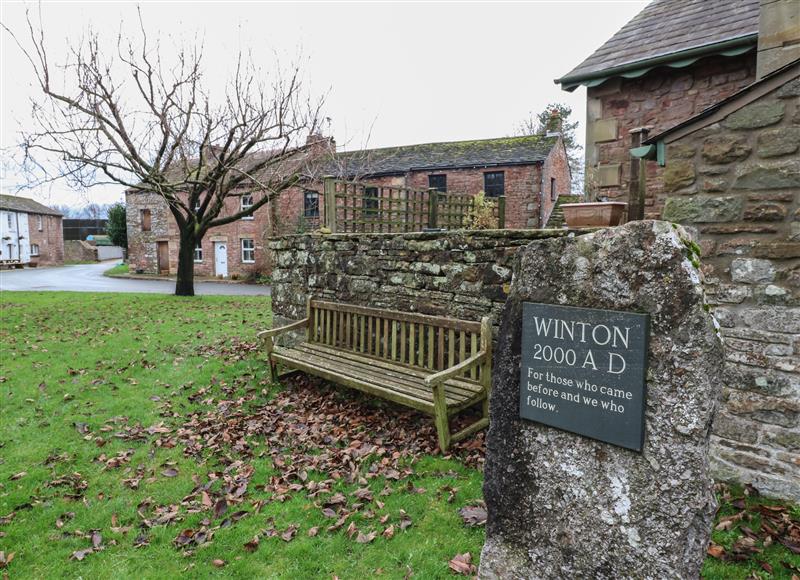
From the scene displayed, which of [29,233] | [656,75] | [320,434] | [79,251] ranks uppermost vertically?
[656,75]

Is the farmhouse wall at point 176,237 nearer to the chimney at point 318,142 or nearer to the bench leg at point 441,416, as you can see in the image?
the chimney at point 318,142

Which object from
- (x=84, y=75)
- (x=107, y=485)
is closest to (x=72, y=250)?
(x=84, y=75)

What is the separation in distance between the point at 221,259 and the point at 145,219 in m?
6.86

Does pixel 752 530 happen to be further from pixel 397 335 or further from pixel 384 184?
pixel 384 184

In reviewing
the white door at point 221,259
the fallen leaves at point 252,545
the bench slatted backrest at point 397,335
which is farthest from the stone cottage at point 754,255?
the white door at point 221,259

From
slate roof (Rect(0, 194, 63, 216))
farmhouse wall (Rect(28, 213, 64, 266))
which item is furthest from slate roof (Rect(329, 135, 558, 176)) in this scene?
farmhouse wall (Rect(28, 213, 64, 266))

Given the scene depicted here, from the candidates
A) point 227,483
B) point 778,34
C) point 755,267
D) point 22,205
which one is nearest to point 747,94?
point 755,267

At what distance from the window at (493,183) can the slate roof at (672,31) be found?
12.1 meters

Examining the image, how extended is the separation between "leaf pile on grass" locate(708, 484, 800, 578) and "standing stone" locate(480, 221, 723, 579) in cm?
117

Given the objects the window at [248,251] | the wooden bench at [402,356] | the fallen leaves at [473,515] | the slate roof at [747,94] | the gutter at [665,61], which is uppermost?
the gutter at [665,61]

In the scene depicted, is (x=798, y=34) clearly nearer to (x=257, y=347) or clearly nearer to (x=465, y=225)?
(x=465, y=225)

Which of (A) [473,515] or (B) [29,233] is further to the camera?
(B) [29,233]

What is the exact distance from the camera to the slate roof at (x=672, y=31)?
6.68 m

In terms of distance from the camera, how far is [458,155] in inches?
875
